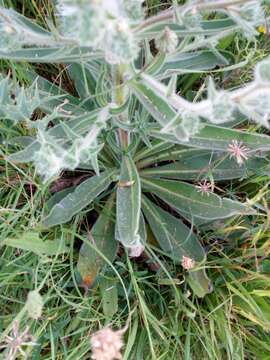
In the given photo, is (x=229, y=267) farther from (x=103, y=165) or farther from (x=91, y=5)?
(x=91, y=5)

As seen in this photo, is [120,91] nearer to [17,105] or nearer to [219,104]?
[17,105]

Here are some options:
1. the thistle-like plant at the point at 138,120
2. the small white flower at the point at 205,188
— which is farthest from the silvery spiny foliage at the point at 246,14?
the small white flower at the point at 205,188

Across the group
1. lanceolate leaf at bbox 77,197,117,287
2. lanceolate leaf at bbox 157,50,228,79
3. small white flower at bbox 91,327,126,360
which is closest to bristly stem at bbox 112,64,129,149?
lanceolate leaf at bbox 157,50,228,79

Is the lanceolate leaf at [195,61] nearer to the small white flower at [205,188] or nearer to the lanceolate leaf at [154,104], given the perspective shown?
the lanceolate leaf at [154,104]

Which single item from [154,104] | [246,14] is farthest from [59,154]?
[246,14]

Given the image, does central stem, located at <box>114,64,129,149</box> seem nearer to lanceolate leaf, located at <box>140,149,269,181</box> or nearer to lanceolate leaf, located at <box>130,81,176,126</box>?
lanceolate leaf, located at <box>130,81,176,126</box>

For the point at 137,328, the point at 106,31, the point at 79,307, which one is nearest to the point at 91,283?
the point at 79,307
